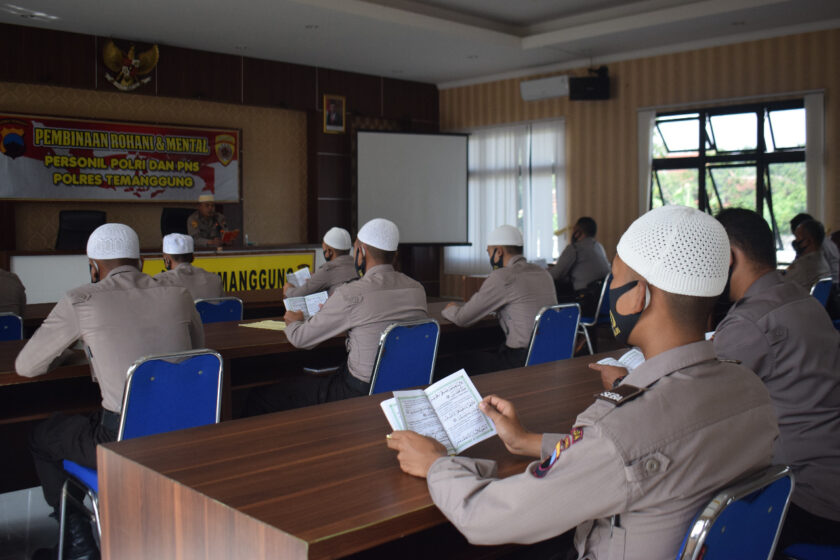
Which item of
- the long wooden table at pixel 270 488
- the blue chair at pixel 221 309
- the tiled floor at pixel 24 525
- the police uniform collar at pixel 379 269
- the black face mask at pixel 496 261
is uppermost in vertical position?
the black face mask at pixel 496 261

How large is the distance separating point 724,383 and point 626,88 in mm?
8317

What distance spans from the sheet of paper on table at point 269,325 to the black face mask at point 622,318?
8.41 feet

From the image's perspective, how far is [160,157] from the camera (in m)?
8.68

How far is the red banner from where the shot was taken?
776 centimetres

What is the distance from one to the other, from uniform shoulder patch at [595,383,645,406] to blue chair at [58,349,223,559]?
155cm

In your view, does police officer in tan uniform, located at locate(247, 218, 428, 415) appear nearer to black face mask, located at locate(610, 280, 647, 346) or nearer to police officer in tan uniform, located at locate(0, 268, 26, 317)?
police officer in tan uniform, located at locate(0, 268, 26, 317)

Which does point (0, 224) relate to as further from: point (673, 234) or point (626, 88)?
point (673, 234)

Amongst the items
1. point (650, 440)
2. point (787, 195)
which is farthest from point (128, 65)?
point (650, 440)

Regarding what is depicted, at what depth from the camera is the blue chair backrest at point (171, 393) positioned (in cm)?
238

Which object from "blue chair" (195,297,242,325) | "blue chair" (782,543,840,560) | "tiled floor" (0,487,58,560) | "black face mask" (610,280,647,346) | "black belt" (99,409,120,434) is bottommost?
"tiled floor" (0,487,58,560)

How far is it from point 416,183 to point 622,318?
8988mm

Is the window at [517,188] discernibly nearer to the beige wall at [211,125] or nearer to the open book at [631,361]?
the beige wall at [211,125]

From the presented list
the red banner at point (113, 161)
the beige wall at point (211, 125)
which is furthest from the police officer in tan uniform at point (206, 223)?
the beige wall at point (211, 125)

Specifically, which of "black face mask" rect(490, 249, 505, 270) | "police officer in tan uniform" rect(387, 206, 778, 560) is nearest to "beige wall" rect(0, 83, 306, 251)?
"black face mask" rect(490, 249, 505, 270)
